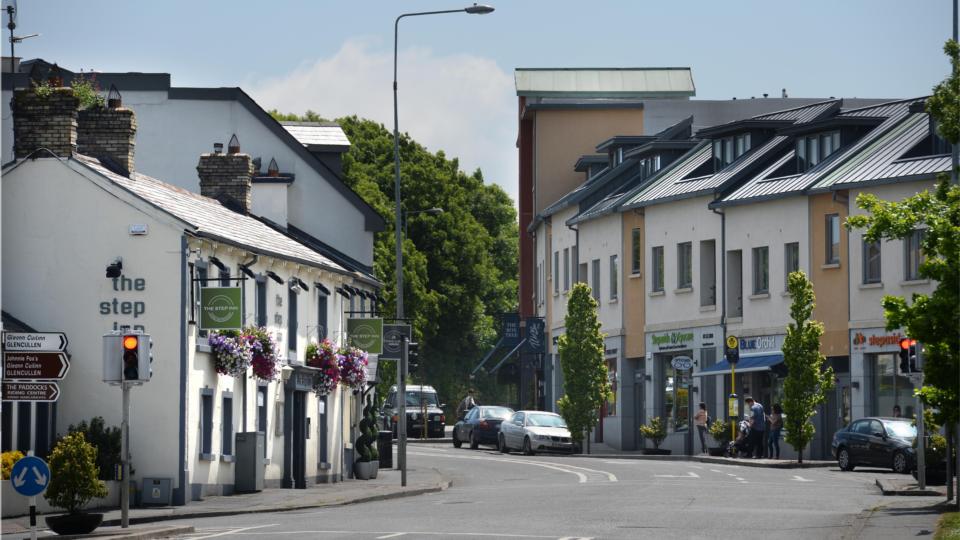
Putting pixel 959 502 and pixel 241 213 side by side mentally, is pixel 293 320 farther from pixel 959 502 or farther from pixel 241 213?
pixel 959 502

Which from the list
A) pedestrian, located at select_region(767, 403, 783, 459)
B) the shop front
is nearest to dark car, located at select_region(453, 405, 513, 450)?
pedestrian, located at select_region(767, 403, 783, 459)

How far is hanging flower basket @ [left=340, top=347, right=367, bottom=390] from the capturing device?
135ft

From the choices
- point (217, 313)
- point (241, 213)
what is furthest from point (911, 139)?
point (217, 313)

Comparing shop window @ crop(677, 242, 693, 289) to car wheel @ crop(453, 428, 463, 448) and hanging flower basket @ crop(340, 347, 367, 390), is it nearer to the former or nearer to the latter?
car wheel @ crop(453, 428, 463, 448)

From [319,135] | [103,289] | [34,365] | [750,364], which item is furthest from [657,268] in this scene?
[34,365]

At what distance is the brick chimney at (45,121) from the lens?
105 feet

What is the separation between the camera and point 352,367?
4131cm

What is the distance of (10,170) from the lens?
103 ft

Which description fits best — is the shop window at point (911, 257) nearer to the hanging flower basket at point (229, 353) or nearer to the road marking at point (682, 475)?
the road marking at point (682, 475)

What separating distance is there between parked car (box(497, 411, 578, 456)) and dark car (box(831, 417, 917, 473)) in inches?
527

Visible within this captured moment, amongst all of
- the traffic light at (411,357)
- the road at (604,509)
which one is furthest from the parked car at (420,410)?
the traffic light at (411,357)

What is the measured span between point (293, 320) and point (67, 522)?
50.2ft

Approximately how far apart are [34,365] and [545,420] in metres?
33.7

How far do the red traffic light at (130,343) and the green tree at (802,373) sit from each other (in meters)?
26.4
